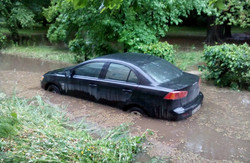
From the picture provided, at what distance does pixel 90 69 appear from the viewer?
22.3ft

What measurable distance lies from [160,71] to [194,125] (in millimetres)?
1424

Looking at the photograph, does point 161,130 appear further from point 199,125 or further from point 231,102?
point 231,102

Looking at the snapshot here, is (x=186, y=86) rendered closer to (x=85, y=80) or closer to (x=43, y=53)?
(x=85, y=80)

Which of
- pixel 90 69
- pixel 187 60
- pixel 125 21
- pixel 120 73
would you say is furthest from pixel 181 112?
pixel 187 60

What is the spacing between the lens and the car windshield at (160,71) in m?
5.91

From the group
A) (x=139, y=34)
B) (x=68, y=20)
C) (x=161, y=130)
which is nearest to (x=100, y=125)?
(x=161, y=130)

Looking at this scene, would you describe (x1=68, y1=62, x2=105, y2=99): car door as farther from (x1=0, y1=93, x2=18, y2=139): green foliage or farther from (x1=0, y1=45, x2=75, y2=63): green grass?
(x1=0, y1=45, x2=75, y2=63): green grass

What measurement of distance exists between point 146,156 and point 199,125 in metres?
1.79

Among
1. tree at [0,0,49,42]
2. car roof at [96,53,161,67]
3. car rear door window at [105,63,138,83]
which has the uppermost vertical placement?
tree at [0,0,49,42]

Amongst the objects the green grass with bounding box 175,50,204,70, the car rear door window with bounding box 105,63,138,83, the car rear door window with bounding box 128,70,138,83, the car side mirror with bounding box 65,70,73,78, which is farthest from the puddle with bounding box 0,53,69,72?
the car rear door window with bounding box 128,70,138,83

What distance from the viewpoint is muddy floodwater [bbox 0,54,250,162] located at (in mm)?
4625

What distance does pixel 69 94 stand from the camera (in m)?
7.30

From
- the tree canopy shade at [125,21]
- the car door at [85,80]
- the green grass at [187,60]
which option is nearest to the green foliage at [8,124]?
the car door at [85,80]

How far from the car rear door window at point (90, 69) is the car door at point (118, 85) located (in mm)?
301
